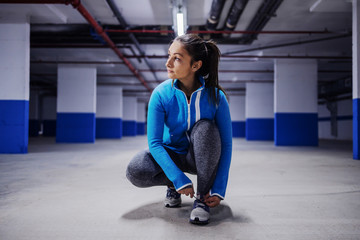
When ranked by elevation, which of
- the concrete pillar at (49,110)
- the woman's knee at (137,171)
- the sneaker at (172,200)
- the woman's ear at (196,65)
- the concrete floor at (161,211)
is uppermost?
the concrete pillar at (49,110)

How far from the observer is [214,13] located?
5262 mm

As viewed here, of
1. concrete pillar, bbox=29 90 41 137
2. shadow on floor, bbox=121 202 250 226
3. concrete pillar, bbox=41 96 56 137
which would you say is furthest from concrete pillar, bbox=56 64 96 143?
shadow on floor, bbox=121 202 250 226

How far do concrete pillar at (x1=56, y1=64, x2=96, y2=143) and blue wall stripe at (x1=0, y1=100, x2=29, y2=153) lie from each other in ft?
14.9

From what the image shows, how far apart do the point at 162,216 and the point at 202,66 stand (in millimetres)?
892

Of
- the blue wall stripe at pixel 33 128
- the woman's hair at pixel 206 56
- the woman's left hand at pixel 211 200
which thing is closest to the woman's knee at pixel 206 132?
the woman's hair at pixel 206 56

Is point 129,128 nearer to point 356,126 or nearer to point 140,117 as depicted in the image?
point 140,117

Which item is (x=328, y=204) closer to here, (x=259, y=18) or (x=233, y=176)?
(x=233, y=176)

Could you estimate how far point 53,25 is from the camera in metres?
6.18

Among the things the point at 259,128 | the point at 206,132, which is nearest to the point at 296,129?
the point at 259,128

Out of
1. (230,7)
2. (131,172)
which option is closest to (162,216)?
(131,172)

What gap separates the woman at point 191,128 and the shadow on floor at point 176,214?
12cm

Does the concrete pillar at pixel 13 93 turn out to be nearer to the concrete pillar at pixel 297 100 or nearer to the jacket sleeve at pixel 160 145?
the jacket sleeve at pixel 160 145

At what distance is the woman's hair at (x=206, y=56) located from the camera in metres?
1.33

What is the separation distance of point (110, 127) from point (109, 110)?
1006 mm
